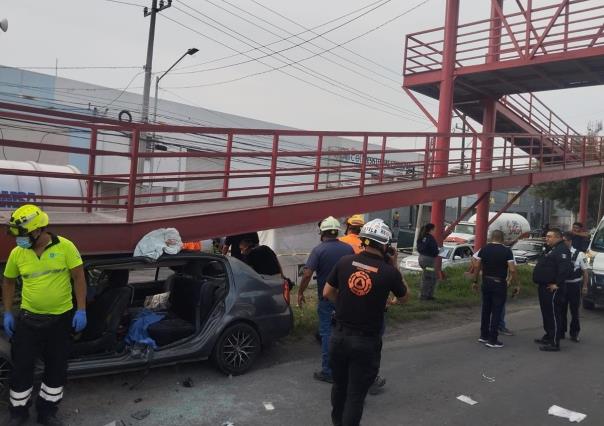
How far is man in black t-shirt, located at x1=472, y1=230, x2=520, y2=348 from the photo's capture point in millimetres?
7168

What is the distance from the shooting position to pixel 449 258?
18.6 m

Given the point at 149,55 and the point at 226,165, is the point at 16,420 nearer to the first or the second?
the point at 226,165

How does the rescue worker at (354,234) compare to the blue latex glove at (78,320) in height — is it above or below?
above

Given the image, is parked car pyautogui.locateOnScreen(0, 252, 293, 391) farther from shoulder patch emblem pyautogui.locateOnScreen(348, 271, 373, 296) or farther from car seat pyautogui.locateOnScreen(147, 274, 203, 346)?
shoulder patch emblem pyautogui.locateOnScreen(348, 271, 373, 296)

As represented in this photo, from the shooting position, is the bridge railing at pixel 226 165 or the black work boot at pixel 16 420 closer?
the black work boot at pixel 16 420

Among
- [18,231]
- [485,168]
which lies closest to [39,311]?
[18,231]

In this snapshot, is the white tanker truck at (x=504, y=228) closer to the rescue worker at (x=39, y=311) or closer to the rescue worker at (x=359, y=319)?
the rescue worker at (x=359, y=319)

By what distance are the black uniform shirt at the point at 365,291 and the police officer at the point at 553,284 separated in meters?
4.27

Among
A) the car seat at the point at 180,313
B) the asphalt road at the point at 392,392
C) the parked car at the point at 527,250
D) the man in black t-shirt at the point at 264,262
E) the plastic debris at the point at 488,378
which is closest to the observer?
the asphalt road at the point at 392,392

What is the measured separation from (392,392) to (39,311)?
333 cm

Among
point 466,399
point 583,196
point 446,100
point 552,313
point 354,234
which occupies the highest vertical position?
point 446,100

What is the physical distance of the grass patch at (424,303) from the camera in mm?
7549

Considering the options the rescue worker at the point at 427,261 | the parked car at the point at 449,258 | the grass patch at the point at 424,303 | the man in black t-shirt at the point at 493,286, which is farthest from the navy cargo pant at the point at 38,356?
the parked car at the point at 449,258

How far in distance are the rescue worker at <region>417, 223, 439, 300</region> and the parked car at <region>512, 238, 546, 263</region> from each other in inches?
456
